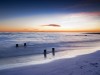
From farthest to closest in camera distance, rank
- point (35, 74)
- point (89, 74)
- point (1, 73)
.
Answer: point (1, 73), point (35, 74), point (89, 74)

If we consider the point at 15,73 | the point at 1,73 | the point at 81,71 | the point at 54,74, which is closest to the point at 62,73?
the point at 54,74

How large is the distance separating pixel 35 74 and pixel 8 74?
1963 millimetres

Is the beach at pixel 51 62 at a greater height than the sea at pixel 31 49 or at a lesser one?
greater

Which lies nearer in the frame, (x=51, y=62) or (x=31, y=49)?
(x=51, y=62)

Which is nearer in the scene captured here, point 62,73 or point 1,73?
point 62,73

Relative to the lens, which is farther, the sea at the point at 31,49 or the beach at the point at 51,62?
the sea at the point at 31,49

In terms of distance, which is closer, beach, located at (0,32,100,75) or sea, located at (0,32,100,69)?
beach, located at (0,32,100,75)

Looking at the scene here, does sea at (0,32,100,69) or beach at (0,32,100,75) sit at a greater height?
beach at (0,32,100,75)

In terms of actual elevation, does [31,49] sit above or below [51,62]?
below

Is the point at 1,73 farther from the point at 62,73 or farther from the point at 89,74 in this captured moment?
the point at 89,74

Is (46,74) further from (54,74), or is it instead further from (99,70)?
(99,70)

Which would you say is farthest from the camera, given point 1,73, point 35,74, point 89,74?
point 1,73

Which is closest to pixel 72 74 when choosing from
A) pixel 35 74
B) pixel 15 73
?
pixel 35 74

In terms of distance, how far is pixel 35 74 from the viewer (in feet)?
29.5
